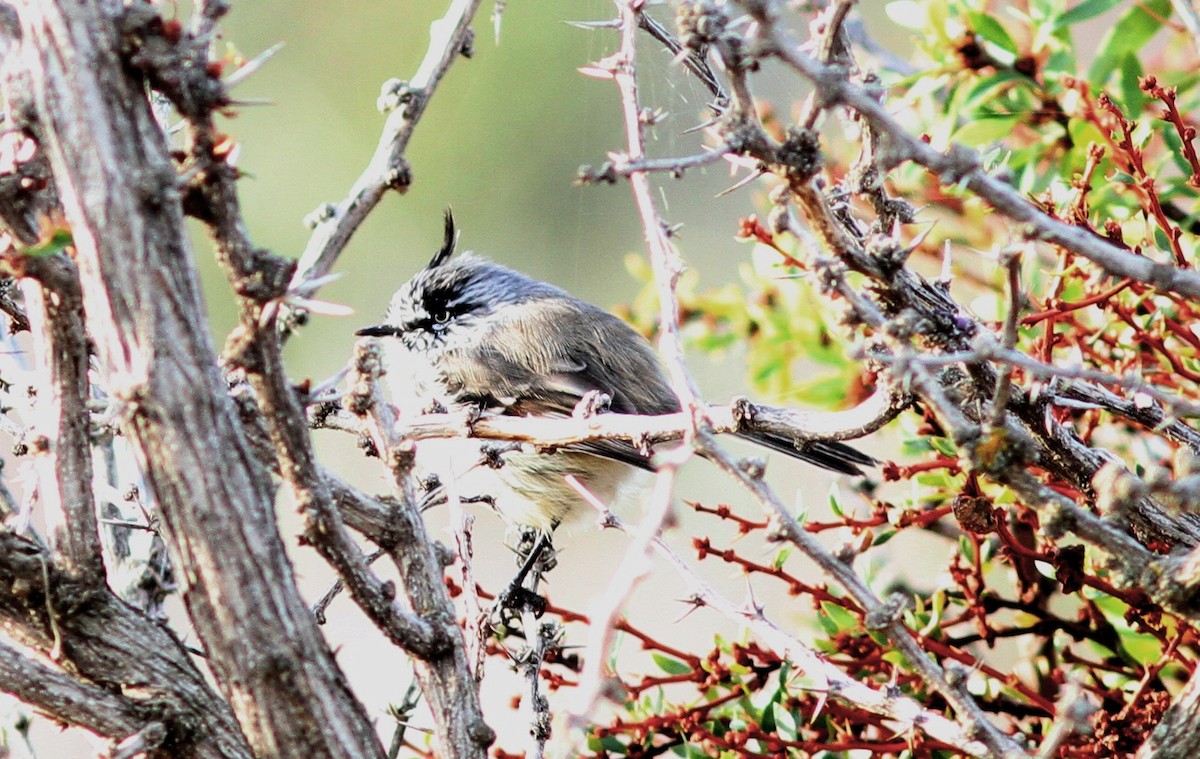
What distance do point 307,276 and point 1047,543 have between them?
1407 millimetres

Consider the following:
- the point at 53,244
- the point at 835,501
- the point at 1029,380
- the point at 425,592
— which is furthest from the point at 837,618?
the point at 53,244

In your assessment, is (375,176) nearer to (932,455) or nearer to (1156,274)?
(1156,274)

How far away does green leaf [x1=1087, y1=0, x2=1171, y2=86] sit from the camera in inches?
107

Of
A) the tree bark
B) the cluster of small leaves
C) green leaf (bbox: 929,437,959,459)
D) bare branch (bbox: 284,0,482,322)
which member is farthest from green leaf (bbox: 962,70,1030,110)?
the tree bark

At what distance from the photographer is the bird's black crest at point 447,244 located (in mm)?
4078

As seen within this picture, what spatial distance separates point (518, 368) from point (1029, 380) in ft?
7.78

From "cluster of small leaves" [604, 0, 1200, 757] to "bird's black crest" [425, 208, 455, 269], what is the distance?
1.24 m

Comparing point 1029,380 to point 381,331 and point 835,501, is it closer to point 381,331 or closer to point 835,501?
point 835,501

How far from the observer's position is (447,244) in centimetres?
421

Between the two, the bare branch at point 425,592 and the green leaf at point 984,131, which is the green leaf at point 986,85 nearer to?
the green leaf at point 984,131

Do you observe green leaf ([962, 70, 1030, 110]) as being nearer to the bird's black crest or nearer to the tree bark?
the bird's black crest

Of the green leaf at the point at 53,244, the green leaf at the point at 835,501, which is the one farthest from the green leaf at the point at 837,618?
the green leaf at the point at 53,244

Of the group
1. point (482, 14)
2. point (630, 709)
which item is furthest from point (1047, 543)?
point (482, 14)

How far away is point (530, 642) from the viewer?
7.28 feet
